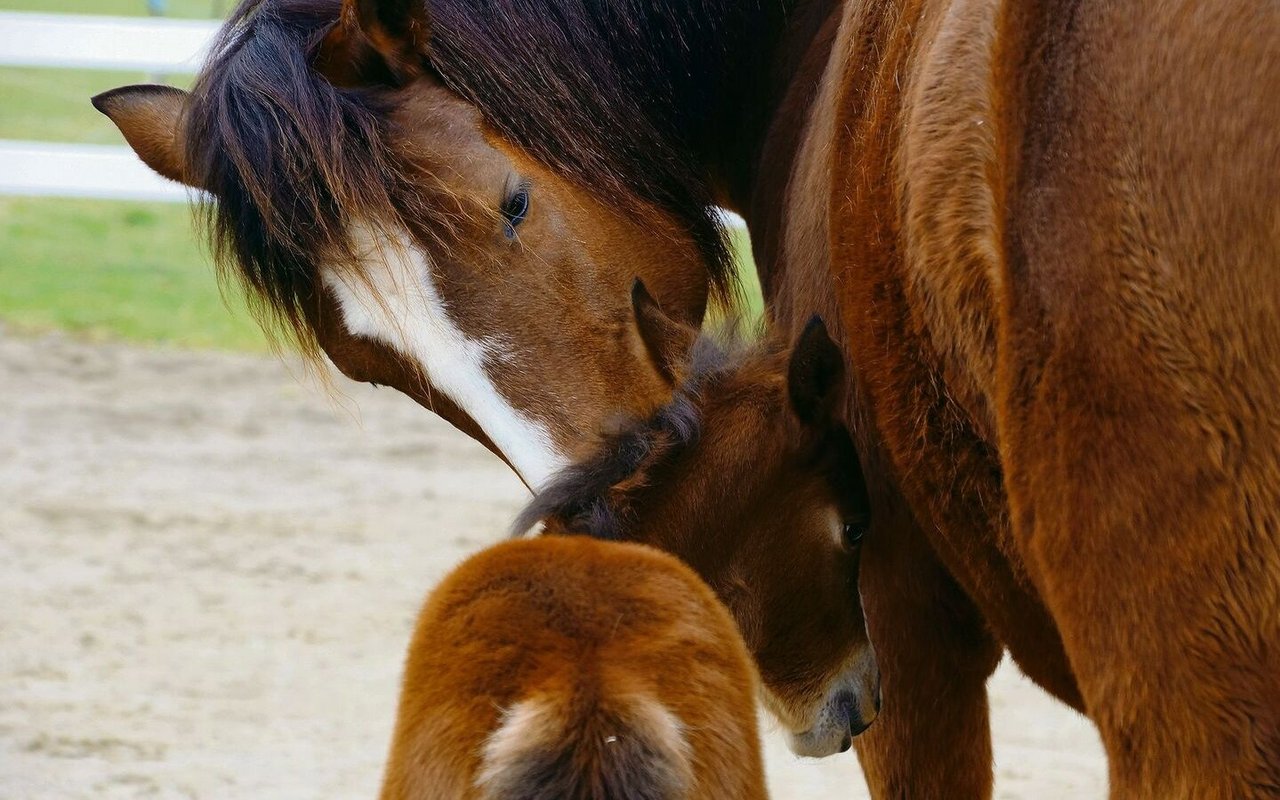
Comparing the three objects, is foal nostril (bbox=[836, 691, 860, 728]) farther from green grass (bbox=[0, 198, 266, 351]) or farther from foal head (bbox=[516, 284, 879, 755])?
green grass (bbox=[0, 198, 266, 351])

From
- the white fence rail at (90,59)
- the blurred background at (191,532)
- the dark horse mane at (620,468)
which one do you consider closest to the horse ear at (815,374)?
the dark horse mane at (620,468)

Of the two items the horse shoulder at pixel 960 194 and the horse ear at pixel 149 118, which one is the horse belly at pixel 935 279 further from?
the horse ear at pixel 149 118

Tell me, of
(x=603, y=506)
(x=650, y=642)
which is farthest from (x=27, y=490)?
(x=650, y=642)

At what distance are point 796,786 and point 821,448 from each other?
1784mm

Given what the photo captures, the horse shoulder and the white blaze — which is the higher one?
the horse shoulder

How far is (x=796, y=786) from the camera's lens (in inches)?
136

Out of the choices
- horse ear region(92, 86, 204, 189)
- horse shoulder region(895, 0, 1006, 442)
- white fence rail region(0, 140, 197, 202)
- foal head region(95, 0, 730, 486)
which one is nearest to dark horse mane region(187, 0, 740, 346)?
foal head region(95, 0, 730, 486)

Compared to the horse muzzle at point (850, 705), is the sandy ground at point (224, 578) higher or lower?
lower

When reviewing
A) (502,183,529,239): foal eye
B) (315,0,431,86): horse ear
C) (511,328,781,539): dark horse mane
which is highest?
(315,0,431,86): horse ear

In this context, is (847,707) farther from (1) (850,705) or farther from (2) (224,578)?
(2) (224,578)

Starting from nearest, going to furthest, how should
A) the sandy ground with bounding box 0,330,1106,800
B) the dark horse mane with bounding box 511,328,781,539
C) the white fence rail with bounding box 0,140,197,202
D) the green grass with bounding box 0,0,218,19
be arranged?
the dark horse mane with bounding box 511,328,781,539, the sandy ground with bounding box 0,330,1106,800, the white fence rail with bounding box 0,140,197,202, the green grass with bounding box 0,0,218,19

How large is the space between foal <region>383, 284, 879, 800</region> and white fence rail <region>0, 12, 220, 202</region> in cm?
568

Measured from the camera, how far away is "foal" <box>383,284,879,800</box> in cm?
134

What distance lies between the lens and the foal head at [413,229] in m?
1.88
